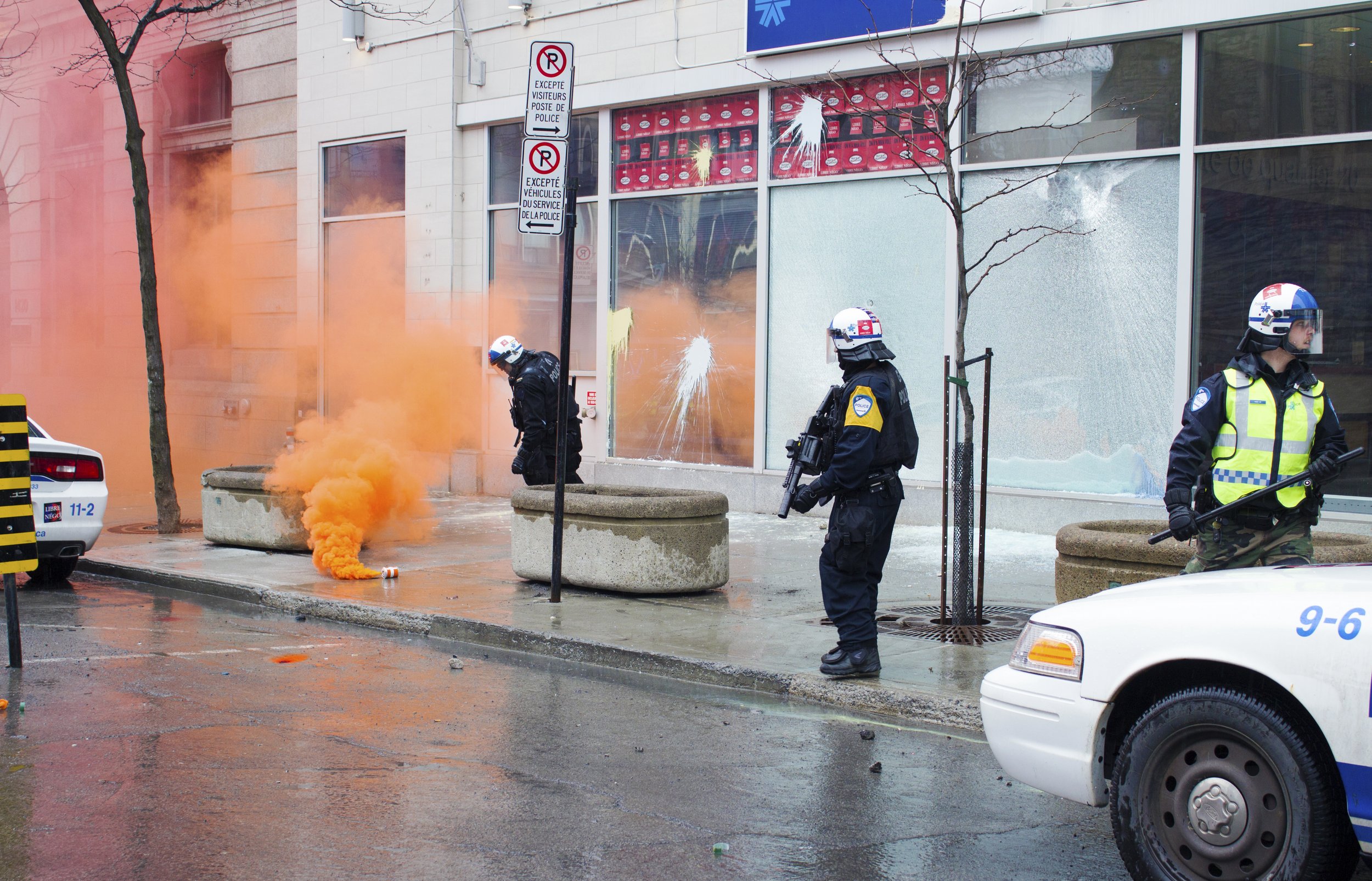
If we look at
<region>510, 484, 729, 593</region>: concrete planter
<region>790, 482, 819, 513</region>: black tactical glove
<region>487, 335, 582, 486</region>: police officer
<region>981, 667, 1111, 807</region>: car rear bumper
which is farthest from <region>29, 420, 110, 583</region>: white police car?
<region>981, 667, 1111, 807</region>: car rear bumper

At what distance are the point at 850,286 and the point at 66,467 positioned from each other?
733 cm

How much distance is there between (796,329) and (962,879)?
9.93m

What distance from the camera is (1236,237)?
A: 36.3 ft

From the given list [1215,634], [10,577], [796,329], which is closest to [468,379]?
[796,329]

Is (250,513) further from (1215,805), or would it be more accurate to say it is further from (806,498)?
(1215,805)

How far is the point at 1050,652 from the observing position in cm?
422

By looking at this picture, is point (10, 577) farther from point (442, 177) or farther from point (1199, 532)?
point (442, 177)

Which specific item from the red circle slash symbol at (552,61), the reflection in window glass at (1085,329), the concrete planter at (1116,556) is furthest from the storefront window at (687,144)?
the concrete planter at (1116,556)

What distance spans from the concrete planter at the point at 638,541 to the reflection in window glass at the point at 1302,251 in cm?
471

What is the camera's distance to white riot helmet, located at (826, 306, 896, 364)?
682 centimetres

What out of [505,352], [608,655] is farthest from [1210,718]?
[505,352]

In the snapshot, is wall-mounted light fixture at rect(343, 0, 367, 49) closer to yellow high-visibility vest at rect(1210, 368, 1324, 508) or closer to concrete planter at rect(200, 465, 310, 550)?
concrete planter at rect(200, 465, 310, 550)

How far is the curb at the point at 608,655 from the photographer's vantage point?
6.41 meters

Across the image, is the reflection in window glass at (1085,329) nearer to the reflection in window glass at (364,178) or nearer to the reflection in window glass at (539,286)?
the reflection in window glass at (539,286)
